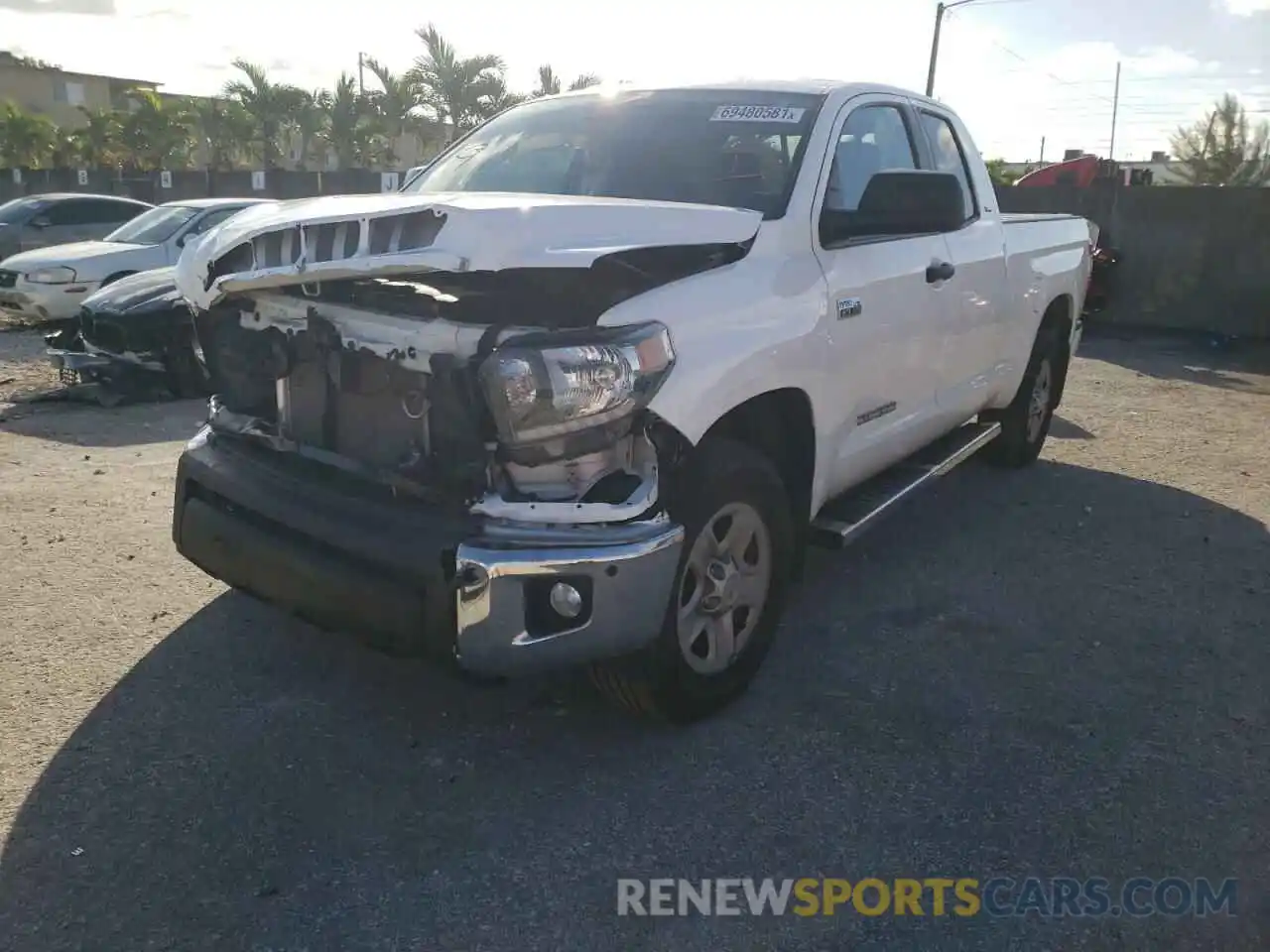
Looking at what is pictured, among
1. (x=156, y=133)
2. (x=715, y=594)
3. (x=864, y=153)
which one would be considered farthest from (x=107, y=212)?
(x=156, y=133)

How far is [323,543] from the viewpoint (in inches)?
112

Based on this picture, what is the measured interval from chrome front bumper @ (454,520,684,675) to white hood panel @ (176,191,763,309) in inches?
27.1

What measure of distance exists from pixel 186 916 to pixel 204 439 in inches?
62.5

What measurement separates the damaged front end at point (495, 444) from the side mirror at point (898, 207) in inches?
28.2

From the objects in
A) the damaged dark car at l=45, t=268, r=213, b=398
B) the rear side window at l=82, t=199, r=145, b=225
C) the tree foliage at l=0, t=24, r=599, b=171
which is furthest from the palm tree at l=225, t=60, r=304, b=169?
the damaged dark car at l=45, t=268, r=213, b=398

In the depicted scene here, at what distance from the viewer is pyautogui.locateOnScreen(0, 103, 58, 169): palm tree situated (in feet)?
94.2

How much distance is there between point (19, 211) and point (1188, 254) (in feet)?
49.0

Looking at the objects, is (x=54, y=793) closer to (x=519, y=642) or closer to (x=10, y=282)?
(x=519, y=642)

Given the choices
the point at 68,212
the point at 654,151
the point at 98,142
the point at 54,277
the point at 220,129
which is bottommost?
the point at 54,277

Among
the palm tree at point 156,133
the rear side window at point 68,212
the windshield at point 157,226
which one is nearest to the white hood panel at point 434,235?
the windshield at point 157,226

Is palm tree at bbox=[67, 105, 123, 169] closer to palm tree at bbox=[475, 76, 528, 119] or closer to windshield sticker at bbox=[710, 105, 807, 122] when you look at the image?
palm tree at bbox=[475, 76, 528, 119]

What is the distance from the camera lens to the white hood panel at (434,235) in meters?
2.53

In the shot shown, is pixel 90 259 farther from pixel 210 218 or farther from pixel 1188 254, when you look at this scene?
pixel 1188 254

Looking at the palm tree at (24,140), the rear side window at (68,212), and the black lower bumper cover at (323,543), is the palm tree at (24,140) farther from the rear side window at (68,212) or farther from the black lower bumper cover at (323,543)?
the black lower bumper cover at (323,543)
